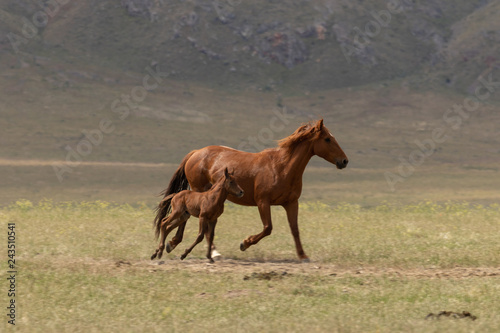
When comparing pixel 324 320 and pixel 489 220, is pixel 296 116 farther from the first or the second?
pixel 324 320

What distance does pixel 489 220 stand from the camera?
63.3 ft

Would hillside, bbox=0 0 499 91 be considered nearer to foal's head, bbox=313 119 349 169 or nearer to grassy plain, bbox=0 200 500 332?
grassy plain, bbox=0 200 500 332

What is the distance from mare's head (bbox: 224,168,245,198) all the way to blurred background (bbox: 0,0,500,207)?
81.2 ft

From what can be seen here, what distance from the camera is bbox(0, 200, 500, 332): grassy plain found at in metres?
8.45

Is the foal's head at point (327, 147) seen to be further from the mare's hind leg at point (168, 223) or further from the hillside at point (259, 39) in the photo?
the hillside at point (259, 39)

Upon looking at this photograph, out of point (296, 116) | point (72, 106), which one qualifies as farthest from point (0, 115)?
point (296, 116)

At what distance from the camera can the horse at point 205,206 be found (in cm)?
1209

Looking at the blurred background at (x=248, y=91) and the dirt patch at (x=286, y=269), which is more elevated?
the blurred background at (x=248, y=91)

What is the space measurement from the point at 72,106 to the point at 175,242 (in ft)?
191

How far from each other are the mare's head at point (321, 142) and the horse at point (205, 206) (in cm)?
145

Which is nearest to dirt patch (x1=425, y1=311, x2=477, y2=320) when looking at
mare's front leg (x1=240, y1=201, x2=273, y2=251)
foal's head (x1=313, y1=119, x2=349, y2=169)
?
mare's front leg (x1=240, y1=201, x2=273, y2=251)

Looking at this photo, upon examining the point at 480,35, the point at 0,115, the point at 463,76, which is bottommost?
the point at 0,115

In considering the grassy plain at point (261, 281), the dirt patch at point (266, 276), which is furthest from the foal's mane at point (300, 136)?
the dirt patch at point (266, 276)

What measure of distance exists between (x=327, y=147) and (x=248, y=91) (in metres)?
73.1
